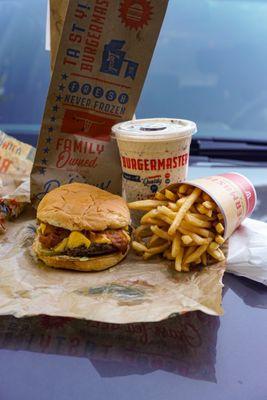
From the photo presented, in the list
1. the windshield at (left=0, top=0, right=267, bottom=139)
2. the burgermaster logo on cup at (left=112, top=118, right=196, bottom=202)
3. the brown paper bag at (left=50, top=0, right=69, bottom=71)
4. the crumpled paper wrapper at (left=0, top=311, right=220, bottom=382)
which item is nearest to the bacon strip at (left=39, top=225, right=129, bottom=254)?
the burgermaster logo on cup at (left=112, top=118, right=196, bottom=202)

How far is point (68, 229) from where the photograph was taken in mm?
1710

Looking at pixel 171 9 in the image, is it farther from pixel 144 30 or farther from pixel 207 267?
pixel 207 267

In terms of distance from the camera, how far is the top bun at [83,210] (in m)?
1.69

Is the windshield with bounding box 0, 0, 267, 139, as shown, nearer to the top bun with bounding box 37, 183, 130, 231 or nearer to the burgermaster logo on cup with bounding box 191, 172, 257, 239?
the burgermaster logo on cup with bounding box 191, 172, 257, 239

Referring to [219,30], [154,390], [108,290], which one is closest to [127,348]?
[154,390]

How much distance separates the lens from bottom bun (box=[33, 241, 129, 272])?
5.58ft

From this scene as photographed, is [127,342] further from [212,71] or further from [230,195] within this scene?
[212,71]

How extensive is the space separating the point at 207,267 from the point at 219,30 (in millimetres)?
1552

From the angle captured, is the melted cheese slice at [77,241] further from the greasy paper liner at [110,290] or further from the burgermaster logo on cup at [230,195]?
the burgermaster logo on cup at [230,195]

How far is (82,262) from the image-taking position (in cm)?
170

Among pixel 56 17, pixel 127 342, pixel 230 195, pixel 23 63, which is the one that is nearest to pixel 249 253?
pixel 230 195

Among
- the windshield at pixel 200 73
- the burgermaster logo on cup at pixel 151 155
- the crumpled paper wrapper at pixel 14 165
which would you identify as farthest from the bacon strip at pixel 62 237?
the windshield at pixel 200 73

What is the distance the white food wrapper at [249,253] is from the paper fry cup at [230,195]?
0.16 feet

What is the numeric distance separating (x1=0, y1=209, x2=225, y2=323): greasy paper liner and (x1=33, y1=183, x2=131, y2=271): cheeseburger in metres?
0.04
